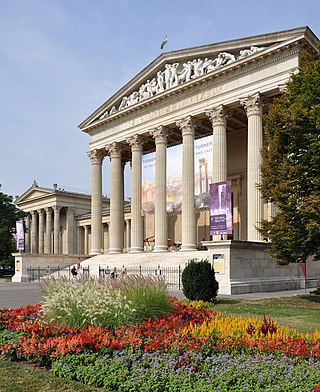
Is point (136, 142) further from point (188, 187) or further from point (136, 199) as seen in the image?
point (188, 187)

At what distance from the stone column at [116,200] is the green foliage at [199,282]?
96.2 ft

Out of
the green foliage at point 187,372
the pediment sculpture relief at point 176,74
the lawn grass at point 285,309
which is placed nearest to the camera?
the green foliage at point 187,372

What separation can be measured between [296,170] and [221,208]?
325 inches

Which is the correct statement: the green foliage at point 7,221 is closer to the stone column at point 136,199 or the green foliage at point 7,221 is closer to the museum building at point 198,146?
the museum building at point 198,146

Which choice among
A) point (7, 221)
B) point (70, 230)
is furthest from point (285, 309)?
point (70, 230)

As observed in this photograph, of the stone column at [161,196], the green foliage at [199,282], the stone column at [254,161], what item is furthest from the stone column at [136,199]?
the green foliage at [199,282]

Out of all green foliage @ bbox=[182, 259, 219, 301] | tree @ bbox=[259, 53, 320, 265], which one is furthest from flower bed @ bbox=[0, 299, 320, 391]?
tree @ bbox=[259, 53, 320, 265]

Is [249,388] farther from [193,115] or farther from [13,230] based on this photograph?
[13,230]

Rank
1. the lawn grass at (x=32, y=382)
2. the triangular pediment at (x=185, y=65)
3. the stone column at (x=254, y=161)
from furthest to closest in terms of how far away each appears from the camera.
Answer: the stone column at (x=254, y=161)
the triangular pediment at (x=185, y=65)
the lawn grass at (x=32, y=382)

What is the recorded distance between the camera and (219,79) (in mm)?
38750

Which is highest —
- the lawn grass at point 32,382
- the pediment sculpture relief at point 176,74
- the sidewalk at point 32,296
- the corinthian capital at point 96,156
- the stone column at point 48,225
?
the pediment sculpture relief at point 176,74

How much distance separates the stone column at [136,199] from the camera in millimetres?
46531

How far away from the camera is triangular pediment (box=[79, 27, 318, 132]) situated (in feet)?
114

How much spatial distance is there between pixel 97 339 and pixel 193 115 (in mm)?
33759
